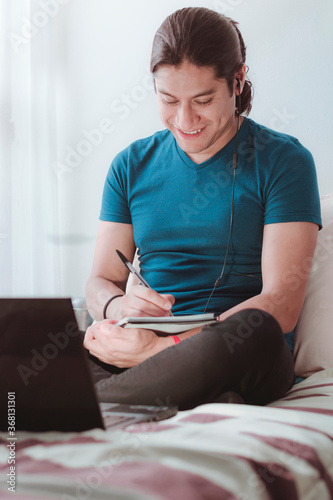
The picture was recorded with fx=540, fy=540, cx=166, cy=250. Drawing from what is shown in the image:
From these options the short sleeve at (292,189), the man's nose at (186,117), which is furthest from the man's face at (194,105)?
the short sleeve at (292,189)

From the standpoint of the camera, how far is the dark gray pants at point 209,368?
0.74 meters

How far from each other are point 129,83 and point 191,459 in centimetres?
172

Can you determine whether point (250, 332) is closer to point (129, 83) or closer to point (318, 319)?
point (318, 319)

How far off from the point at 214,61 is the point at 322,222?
0.46m

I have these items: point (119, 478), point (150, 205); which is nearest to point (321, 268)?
point (150, 205)

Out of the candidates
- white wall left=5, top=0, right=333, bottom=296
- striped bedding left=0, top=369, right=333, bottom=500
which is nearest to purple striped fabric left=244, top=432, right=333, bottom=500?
striped bedding left=0, top=369, right=333, bottom=500

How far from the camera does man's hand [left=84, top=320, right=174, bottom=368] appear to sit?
3.05 feet

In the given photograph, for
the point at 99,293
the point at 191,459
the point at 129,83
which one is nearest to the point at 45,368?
the point at 191,459

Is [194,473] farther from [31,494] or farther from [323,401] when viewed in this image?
[323,401]

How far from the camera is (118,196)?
1.39 metres

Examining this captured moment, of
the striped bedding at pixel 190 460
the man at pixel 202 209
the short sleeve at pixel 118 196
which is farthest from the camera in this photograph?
the short sleeve at pixel 118 196

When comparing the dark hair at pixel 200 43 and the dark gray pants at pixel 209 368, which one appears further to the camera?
the dark hair at pixel 200 43

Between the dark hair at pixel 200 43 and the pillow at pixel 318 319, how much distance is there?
438 millimetres

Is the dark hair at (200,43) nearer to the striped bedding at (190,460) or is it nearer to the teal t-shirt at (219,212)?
the teal t-shirt at (219,212)
